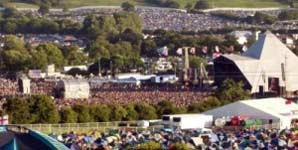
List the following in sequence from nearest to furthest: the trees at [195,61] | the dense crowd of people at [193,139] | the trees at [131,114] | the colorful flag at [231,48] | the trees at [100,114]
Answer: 1. the dense crowd of people at [193,139]
2. the trees at [100,114]
3. the trees at [131,114]
4. the trees at [195,61]
5. the colorful flag at [231,48]

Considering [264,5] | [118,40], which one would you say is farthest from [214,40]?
[264,5]

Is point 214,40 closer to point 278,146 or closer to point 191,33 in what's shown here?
point 191,33

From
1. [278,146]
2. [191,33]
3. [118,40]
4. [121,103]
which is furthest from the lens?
[191,33]

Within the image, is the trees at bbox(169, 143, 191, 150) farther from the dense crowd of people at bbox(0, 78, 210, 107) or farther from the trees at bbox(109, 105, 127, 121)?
the dense crowd of people at bbox(0, 78, 210, 107)

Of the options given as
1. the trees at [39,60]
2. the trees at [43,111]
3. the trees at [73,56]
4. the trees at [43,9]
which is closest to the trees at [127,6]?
the trees at [43,9]

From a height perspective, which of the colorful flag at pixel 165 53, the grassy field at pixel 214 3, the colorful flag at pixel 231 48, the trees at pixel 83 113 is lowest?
the grassy field at pixel 214 3

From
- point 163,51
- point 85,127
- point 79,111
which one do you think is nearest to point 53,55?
point 163,51

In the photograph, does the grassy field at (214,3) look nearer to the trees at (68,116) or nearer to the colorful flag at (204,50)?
the colorful flag at (204,50)
